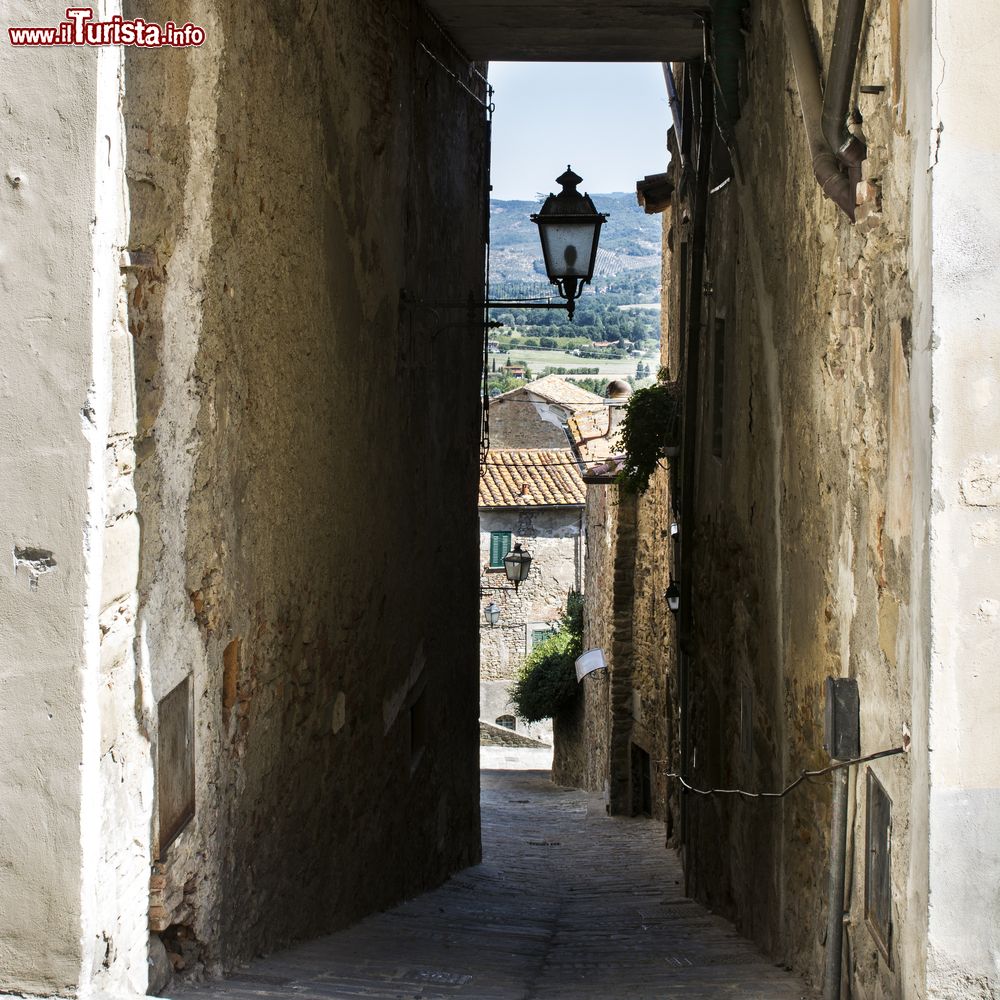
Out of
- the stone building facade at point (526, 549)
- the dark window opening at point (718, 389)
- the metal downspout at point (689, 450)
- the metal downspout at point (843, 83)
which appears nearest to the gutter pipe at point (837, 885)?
the metal downspout at point (843, 83)

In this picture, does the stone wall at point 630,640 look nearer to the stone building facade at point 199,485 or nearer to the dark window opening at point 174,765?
the stone building facade at point 199,485

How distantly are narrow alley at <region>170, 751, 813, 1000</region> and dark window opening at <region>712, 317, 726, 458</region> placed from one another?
304cm

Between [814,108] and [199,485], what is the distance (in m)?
2.44

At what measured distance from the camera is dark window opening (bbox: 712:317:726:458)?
8.63m

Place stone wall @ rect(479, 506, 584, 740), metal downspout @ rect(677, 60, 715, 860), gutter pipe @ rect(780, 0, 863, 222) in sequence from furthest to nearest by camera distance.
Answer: stone wall @ rect(479, 506, 584, 740)
metal downspout @ rect(677, 60, 715, 860)
gutter pipe @ rect(780, 0, 863, 222)

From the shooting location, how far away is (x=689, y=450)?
398 inches

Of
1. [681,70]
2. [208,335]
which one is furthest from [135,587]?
[681,70]

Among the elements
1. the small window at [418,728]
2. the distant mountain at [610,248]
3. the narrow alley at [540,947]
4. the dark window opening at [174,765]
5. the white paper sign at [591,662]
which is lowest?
the narrow alley at [540,947]

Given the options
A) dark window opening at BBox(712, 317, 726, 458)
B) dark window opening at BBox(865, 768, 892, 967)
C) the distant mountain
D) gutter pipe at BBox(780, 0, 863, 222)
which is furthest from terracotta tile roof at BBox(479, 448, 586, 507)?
the distant mountain

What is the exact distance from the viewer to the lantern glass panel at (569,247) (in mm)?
8758

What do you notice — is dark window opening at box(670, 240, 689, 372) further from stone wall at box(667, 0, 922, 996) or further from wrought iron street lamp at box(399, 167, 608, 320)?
wrought iron street lamp at box(399, 167, 608, 320)

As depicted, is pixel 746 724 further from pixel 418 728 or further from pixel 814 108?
pixel 814 108

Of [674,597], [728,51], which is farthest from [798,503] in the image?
[674,597]

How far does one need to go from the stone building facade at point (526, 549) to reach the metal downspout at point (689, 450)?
67.9 feet
